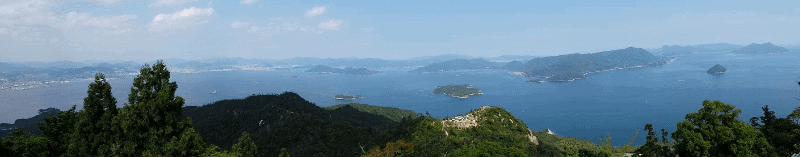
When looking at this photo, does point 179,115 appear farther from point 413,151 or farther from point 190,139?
point 413,151

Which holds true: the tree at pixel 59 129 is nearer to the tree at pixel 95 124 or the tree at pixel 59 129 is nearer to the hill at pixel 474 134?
the tree at pixel 95 124

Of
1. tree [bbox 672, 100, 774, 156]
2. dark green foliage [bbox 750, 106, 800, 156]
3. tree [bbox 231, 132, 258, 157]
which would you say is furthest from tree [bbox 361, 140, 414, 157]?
dark green foliage [bbox 750, 106, 800, 156]

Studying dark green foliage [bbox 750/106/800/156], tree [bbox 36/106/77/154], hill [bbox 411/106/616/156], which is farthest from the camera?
hill [bbox 411/106/616/156]

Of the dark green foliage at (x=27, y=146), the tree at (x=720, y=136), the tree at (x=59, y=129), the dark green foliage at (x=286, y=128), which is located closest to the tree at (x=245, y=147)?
the tree at (x=59, y=129)

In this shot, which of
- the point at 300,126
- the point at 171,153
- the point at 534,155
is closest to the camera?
the point at 171,153

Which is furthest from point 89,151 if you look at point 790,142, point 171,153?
point 790,142

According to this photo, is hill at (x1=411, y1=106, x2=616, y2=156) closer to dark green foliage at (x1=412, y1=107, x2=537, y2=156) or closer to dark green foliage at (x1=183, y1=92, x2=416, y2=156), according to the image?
dark green foliage at (x1=412, y1=107, x2=537, y2=156)
